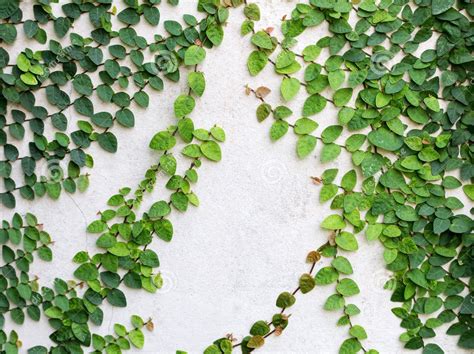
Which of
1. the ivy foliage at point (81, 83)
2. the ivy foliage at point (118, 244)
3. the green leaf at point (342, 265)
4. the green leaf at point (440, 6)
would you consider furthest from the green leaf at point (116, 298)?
the green leaf at point (440, 6)

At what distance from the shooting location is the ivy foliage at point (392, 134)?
67.7 inches

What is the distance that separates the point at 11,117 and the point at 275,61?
88cm

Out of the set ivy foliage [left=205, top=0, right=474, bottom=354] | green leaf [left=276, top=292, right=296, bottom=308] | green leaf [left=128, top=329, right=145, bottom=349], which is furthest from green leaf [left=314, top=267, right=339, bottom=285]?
green leaf [left=128, top=329, right=145, bottom=349]

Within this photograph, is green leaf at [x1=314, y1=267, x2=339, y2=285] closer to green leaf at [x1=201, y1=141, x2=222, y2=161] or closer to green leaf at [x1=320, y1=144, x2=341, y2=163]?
green leaf at [x1=320, y1=144, x2=341, y2=163]

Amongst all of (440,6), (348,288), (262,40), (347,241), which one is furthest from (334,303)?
(440,6)

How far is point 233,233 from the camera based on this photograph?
1.84 m

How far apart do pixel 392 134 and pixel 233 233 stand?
590mm

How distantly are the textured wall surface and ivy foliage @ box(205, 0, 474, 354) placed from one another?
0.03 m

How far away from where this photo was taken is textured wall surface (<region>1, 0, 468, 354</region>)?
5.91 ft

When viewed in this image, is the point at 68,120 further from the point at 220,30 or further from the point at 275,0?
the point at 275,0

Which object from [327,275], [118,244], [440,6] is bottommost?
[118,244]

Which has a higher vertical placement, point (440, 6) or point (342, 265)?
point (440, 6)

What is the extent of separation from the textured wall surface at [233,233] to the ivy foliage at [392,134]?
0.03 metres

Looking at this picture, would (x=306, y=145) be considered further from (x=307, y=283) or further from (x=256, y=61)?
(x=307, y=283)
